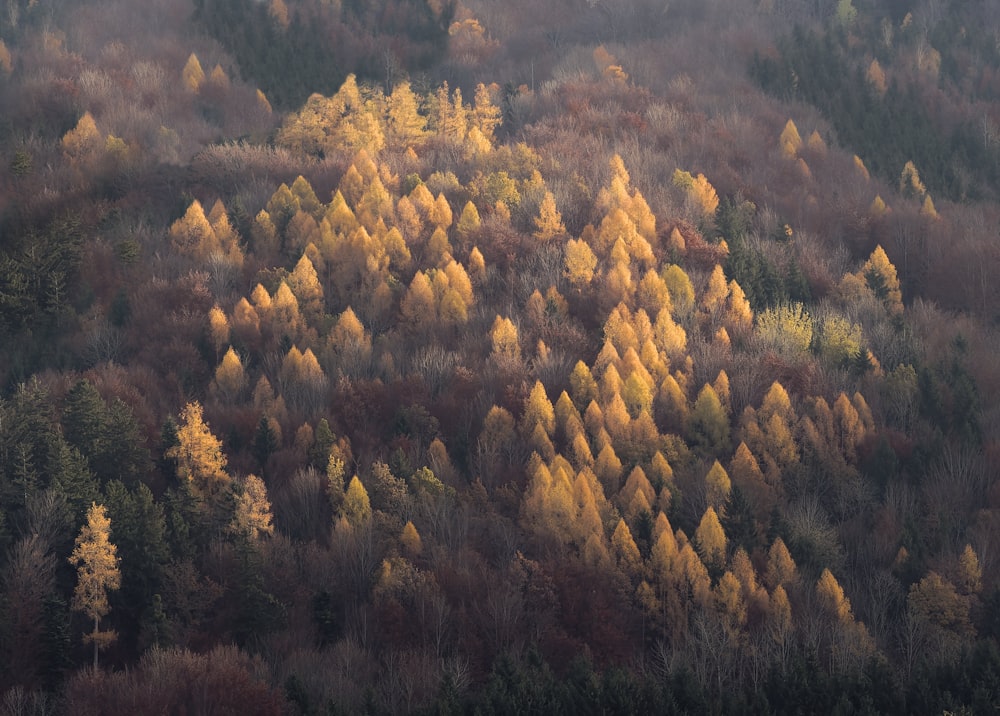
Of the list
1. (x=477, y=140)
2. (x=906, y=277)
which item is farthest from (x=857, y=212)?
(x=477, y=140)

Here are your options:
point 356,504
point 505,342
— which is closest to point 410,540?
point 356,504

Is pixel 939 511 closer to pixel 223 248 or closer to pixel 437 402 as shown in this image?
Result: pixel 437 402

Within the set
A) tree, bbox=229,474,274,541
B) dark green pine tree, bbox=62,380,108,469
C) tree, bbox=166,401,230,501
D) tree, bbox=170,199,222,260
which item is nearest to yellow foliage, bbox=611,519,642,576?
tree, bbox=229,474,274,541

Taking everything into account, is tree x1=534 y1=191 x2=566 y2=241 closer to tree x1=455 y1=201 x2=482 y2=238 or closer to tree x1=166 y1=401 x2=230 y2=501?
tree x1=455 y1=201 x2=482 y2=238

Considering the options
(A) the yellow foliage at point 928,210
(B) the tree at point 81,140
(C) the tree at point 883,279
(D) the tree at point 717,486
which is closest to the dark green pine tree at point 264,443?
(D) the tree at point 717,486

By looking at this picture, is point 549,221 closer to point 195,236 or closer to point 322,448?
point 195,236

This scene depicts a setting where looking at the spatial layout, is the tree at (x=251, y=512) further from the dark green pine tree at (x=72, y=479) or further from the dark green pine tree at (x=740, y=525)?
the dark green pine tree at (x=740, y=525)
